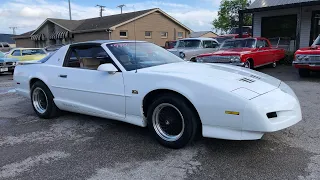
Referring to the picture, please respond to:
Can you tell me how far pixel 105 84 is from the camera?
160 inches

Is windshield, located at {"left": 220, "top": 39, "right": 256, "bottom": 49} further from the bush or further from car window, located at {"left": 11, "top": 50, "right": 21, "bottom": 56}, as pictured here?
car window, located at {"left": 11, "top": 50, "right": 21, "bottom": 56}

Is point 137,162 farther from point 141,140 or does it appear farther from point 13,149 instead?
point 13,149

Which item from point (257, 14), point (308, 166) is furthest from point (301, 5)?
point (308, 166)

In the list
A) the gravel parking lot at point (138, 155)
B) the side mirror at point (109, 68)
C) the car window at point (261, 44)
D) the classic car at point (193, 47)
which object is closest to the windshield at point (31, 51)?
the classic car at point (193, 47)

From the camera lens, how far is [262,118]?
298 centimetres

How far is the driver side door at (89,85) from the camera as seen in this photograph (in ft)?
13.1

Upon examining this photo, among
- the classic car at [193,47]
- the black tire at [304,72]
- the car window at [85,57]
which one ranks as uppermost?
the classic car at [193,47]

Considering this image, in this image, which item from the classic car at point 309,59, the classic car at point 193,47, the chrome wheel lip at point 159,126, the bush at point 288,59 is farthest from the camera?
the bush at point 288,59

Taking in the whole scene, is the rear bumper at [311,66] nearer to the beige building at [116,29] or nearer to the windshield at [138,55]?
the windshield at [138,55]

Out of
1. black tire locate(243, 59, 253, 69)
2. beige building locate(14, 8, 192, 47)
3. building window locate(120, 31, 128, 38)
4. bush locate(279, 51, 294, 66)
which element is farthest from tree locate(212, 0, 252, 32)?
black tire locate(243, 59, 253, 69)

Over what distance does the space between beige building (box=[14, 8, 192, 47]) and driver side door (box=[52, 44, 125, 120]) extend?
23.1 m

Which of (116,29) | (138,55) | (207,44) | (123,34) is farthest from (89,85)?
(123,34)

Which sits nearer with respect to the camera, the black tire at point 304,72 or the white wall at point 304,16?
the black tire at point 304,72

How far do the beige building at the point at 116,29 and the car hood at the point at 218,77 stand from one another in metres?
24.1
